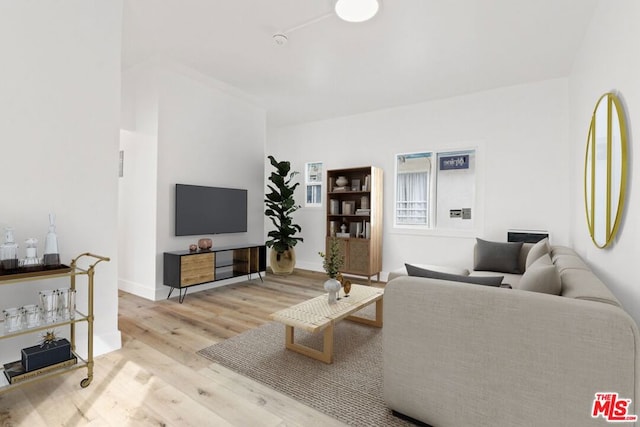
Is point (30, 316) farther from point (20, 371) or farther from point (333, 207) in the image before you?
point (333, 207)

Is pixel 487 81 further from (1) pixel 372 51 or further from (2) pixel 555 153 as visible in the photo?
(1) pixel 372 51

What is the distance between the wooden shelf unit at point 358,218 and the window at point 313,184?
0.53 meters

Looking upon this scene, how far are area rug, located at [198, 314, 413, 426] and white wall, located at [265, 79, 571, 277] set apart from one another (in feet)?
7.74

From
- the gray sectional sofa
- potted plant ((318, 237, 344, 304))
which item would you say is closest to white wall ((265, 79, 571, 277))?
potted plant ((318, 237, 344, 304))

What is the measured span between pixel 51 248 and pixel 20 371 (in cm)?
75

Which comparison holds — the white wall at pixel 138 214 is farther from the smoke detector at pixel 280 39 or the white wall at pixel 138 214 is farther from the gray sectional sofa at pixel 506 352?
the gray sectional sofa at pixel 506 352

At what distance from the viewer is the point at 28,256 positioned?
1948mm

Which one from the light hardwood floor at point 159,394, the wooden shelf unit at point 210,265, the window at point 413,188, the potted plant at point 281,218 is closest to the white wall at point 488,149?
the window at point 413,188

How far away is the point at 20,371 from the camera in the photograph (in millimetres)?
1843

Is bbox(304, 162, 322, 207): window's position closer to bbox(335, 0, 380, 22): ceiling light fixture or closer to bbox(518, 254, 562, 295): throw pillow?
bbox(335, 0, 380, 22): ceiling light fixture

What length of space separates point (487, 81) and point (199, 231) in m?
4.39

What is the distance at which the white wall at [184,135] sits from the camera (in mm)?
3852

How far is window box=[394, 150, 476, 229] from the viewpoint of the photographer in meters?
4.57

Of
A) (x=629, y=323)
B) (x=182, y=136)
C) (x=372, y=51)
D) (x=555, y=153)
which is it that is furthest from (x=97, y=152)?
(x=555, y=153)
